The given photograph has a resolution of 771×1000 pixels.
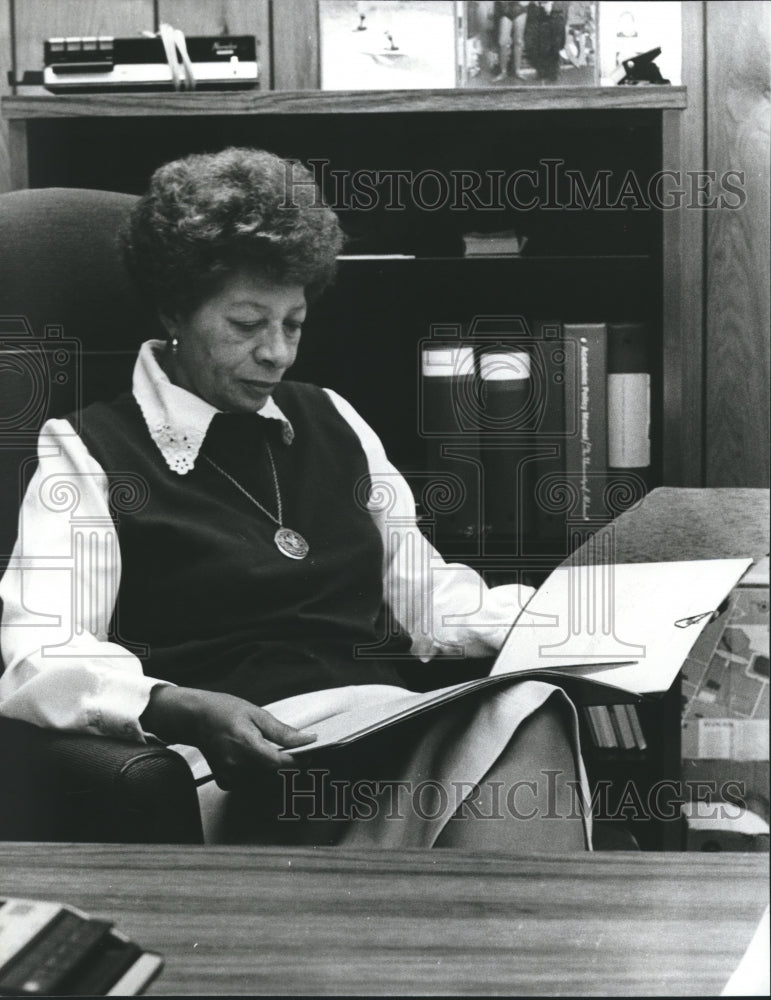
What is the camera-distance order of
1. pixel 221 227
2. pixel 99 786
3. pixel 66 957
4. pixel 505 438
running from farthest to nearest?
pixel 505 438 → pixel 221 227 → pixel 99 786 → pixel 66 957

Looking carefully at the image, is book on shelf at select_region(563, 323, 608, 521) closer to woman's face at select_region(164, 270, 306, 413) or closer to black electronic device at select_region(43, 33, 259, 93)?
woman's face at select_region(164, 270, 306, 413)

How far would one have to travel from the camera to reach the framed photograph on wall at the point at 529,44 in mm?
1009

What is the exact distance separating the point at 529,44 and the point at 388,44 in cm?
15

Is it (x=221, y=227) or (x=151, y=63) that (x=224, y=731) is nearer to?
(x=221, y=227)

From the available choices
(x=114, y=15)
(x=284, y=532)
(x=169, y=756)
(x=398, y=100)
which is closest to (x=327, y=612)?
(x=284, y=532)

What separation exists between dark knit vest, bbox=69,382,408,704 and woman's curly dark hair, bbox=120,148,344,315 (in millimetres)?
103

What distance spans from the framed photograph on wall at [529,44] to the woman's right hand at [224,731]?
673 millimetres

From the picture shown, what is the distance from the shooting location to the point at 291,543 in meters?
0.87

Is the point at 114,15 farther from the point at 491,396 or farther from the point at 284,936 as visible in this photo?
the point at 284,936

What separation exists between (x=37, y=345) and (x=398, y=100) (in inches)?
16.6

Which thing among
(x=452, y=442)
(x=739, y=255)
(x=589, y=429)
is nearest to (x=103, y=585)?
(x=452, y=442)

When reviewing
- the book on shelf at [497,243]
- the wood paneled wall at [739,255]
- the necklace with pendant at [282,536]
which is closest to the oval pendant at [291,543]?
the necklace with pendant at [282,536]

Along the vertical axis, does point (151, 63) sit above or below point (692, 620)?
above

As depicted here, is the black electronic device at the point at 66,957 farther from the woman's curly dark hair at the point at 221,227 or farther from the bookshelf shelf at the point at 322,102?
the bookshelf shelf at the point at 322,102
